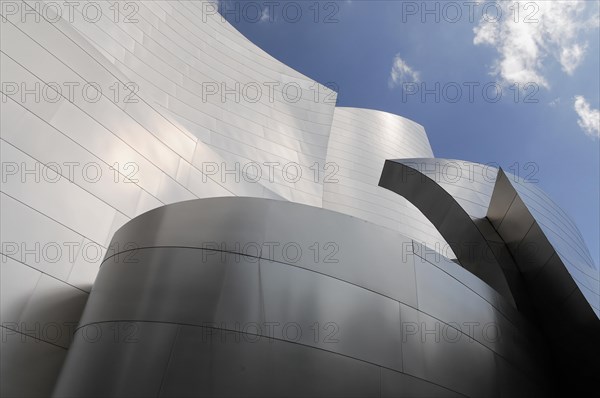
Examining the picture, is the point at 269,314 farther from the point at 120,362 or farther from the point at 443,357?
the point at 443,357

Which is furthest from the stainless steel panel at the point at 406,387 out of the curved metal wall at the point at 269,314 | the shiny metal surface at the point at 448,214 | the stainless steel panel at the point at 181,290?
the shiny metal surface at the point at 448,214

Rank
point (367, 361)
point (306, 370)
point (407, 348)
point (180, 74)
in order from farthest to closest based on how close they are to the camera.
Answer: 1. point (180, 74)
2. point (407, 348)
3. point (367, 361)
4. point (306, 370)

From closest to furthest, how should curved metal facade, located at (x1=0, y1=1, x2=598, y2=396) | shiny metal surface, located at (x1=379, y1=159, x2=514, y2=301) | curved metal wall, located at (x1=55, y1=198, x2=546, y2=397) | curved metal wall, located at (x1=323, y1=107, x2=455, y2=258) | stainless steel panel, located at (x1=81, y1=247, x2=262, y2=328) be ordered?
1. curved metal wall, located at (x1=55, y1=198, x2=546, y2=397)
2. stainless steel panel, located at (x1=81, y1=247, x2=262, y2=328)
3. curved metal facade, located at (x1=0, y1=1, x2=598, y2=396)
4. shiny metal surface, located at (x1=379, y1=159, x2=514, y2=301)
5. curved metal wall, located at (x1=323, y1=107, x2=455, y2=258)

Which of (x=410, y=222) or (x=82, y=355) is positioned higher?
(x=410, y=222)

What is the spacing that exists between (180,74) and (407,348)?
1427cm

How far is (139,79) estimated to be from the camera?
632 inches

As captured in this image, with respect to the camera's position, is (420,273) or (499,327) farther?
(499,327)

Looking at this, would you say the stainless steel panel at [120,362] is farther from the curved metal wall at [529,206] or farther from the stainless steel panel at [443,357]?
the curved metal wall at [529,206]

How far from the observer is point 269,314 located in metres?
6.36

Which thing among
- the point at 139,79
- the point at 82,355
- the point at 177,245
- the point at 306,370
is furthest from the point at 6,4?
the point at 306,370

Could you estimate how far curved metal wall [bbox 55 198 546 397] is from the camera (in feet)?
19.4

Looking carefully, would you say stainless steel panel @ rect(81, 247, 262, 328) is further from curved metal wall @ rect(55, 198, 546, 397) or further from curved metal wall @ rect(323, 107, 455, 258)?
curved metal wall @ rect(323, 107, 455, 258)

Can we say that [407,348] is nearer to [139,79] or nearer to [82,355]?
[82,355]

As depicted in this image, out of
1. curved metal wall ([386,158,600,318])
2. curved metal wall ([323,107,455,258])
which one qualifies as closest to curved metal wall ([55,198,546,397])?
curved metal wall ([386,158,600,318])
